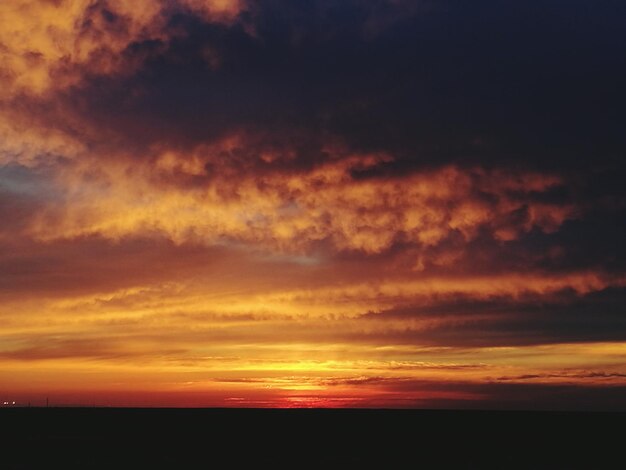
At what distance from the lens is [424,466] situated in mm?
46719

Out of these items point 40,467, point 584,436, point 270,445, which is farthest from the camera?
point 584,436

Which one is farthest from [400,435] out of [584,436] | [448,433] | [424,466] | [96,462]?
[96,462]

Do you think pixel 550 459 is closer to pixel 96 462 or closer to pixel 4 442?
pixel 96 462

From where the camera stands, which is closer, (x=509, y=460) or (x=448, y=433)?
(x=509, y=460)

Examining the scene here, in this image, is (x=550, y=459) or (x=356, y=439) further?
(x=356, y=439)

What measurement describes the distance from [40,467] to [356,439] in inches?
1349

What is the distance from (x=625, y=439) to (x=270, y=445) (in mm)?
36626

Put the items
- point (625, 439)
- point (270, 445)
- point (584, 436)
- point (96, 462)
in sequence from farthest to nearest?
point (584, 436)
point (625, 439)
point (270, 445)
point (96, 462)

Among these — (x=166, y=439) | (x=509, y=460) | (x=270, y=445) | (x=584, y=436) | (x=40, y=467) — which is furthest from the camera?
(x=584, y=436)

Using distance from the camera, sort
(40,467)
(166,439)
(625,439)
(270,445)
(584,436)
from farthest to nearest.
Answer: (584,436)
(625,439)
(166,439)
(270,445)
(40,467)

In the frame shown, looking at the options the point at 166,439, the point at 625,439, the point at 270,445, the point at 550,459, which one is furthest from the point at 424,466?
the point at 625,439

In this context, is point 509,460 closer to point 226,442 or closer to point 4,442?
point 226,442

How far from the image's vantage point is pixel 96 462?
150ft

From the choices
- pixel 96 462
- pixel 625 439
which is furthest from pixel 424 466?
pixel 625 439
